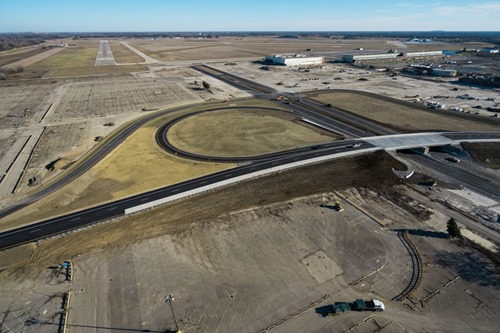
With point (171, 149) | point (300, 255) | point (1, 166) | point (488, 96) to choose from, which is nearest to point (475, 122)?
point (488, 96)

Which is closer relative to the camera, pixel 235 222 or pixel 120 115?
pixel 235 222

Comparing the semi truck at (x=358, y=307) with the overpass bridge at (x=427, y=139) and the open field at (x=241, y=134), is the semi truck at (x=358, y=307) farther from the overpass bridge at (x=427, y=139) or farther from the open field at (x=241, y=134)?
the overpass bridge at (x=427, y=139)

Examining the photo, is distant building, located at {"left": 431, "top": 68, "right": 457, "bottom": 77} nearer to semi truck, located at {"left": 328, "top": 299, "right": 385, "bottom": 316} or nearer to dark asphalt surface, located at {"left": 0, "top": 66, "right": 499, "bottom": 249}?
dark asphalt surface, located at {"left": 0, "top": 66, "right": 499, "bottom": 249}

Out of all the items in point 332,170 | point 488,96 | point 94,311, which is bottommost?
point 94,311

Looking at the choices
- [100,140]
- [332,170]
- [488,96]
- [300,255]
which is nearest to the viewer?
[300,255]

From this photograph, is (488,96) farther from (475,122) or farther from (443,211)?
(443,211)

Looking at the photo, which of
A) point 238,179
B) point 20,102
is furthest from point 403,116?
point 20,102

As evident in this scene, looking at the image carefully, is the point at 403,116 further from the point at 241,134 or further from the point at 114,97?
the point at 114,97
